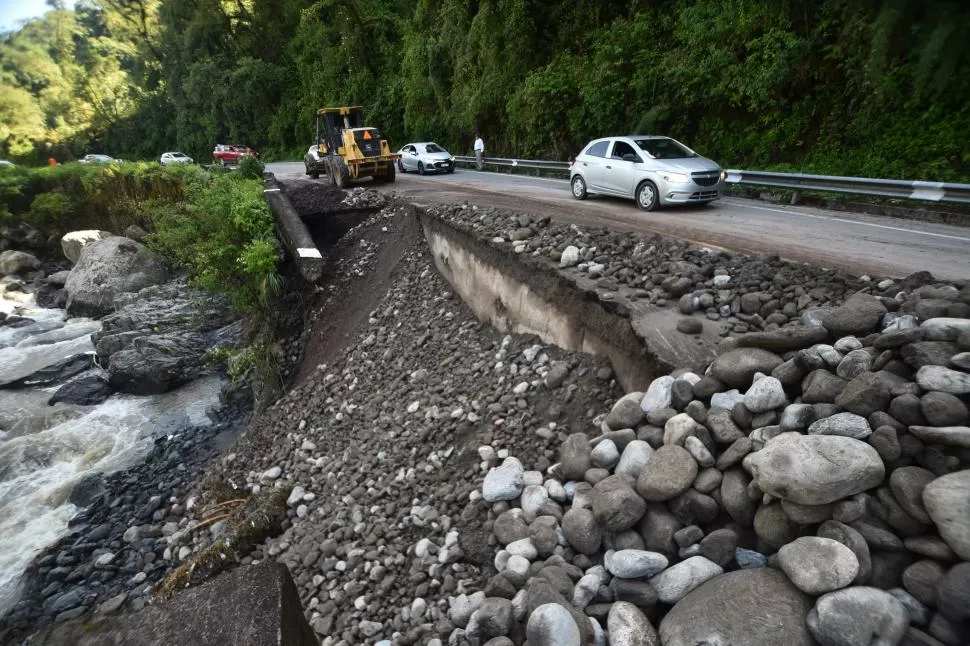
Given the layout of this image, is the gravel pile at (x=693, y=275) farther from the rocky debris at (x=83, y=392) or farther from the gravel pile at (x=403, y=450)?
the rocky debris at (x=83, y=392)

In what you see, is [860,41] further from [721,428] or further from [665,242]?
[721,428]

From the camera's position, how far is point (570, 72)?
61.7ft

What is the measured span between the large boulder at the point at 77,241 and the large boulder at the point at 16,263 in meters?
1.65

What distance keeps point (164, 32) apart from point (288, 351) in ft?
186

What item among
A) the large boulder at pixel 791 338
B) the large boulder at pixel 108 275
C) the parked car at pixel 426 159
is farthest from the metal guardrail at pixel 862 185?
the large boulder at pixel 108 275

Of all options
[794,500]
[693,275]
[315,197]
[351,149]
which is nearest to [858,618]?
[794,500]

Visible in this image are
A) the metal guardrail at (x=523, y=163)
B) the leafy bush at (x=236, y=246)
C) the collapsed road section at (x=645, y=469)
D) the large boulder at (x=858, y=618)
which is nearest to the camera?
the large boulder at (x=858, y=618)

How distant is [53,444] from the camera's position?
1072cm

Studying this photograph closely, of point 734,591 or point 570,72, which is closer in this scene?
point 734,591

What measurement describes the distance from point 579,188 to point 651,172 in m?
2.40

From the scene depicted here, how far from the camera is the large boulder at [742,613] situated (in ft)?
7.95

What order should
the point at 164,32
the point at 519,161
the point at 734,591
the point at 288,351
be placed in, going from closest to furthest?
1. the point at 734,591
2. the point at 288,351
3. the point at 519,161
4. the point at 164,32

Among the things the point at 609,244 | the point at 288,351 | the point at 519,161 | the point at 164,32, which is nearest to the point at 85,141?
the point at 164,32

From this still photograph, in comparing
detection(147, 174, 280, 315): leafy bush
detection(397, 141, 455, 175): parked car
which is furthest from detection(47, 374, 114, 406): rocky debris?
detection(397, 141, 455, 175): parked car
